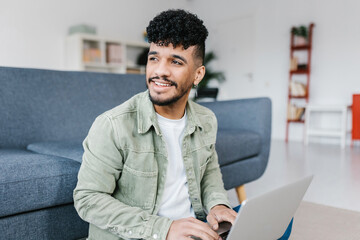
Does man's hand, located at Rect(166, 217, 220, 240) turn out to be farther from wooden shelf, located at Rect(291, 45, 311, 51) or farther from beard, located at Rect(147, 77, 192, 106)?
wooden shelf, located at Rect(291, 45, 311, 51)

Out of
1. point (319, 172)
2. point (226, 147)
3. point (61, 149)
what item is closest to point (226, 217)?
point (61, 149)

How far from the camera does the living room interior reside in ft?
13.3

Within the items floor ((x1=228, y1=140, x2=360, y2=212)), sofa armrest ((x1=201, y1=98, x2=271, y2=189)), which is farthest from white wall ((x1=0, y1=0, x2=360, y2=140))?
sofa armrest ((x1=201, y1=98, x2=271, y2=189))

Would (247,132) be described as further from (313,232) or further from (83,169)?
(83,169)

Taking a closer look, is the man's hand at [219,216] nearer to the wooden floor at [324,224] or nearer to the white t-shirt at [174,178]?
the white t-shirt at [174,178]

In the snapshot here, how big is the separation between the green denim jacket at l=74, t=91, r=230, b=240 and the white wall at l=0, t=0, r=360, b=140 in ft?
11.3

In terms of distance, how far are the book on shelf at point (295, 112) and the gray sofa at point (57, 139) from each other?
9.95 ft

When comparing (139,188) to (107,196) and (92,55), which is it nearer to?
(107,196)

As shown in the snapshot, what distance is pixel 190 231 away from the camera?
714mm

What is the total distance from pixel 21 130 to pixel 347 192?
205 cm

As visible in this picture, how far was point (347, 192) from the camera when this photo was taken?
219cm

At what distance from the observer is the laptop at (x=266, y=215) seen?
0.66 m

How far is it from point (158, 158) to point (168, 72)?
0.24 metres

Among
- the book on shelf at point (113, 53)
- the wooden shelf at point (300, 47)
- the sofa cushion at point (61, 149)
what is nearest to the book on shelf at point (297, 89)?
the wooden shelf at point (300, 47)
